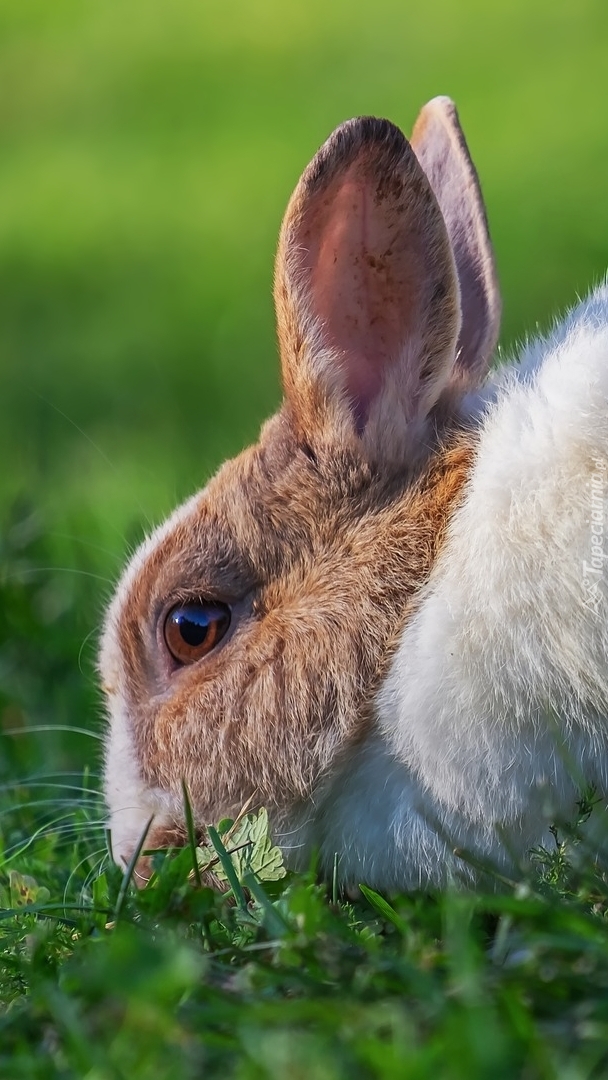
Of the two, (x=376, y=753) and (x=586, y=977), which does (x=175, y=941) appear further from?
(x=376, y=753)

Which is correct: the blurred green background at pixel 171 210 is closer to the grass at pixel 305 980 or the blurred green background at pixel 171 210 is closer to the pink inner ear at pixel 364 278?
the pink inner ear at pixel 364 278

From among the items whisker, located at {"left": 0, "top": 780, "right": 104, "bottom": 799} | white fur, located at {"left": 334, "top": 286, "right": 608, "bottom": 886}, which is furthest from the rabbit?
whisker, located at {"left": 0, "top": 780, "right": 104, "bottom": 799}

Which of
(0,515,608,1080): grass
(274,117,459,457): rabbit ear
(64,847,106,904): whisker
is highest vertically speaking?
(274,117,459,457): rabbit ear

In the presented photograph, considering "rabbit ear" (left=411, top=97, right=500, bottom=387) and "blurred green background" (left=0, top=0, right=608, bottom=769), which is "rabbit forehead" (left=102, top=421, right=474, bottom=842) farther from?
"rabbit ear" (left=411, top=97, right=500, bottom=387)

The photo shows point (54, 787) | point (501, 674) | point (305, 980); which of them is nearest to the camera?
point (305, 980)

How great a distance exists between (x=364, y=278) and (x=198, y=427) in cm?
382

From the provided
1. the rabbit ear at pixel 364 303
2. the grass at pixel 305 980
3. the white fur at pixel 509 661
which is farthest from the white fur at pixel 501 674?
the rabbit ear at pixel 364 303

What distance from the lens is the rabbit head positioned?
9.66ft

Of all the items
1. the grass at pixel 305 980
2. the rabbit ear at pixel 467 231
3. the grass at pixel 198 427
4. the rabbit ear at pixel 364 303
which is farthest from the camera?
the rabbit ear at pixel 467 231

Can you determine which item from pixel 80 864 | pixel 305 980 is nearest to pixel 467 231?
pixel 80 864

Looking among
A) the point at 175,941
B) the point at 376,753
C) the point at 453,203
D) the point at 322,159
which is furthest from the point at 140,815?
the point at 453,203

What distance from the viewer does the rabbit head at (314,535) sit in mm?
2945

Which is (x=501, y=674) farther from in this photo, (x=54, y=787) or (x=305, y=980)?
(x=54, y=787)

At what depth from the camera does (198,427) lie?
6.89 m
